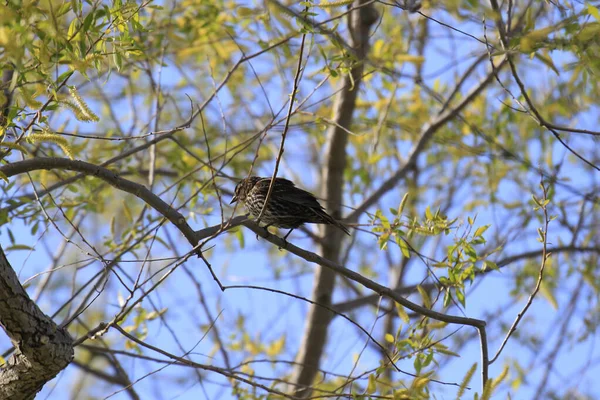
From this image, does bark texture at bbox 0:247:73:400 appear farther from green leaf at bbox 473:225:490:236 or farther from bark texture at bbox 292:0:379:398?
bark texture at bbox 292:0:379:398

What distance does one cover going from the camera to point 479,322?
13.6 ft

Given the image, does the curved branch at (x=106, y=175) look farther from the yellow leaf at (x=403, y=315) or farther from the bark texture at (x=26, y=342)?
the yellow leaf at (x=403, y=315)

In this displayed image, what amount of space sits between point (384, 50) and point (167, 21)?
2.01m

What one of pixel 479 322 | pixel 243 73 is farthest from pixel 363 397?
pixel 243 73

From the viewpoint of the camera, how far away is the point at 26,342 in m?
3.47

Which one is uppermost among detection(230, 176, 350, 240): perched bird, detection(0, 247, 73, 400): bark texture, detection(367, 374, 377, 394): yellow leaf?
detection(230, 176, 350, 240): perched bird

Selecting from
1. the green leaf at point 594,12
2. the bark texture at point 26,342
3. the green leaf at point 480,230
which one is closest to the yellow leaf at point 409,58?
the green leaf at point 480,230

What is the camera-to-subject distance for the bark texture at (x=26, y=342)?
338 centimetres

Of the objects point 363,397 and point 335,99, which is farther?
point 335,99

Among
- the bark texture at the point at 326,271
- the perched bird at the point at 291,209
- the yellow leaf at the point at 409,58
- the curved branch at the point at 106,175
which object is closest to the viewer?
the curved branch at the point at 106,175

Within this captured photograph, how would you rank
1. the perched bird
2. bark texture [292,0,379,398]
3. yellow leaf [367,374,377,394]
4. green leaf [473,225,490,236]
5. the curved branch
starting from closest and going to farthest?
the curved branch, yellow leaf [367,374,377,394], green leaf [473,225,490,236], the perched bird, bark texture [292,0,379,398]

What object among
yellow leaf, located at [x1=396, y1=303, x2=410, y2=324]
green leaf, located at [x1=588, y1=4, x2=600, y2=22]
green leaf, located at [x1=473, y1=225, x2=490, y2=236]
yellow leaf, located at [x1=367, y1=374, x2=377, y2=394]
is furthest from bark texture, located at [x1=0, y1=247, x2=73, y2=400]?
green leaf, located at [x1=588, y1=4, x2=600, y2=22]

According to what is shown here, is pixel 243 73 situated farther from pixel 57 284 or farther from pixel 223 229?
pixel 223 229

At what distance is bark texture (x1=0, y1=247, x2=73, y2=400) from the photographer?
3379mm
